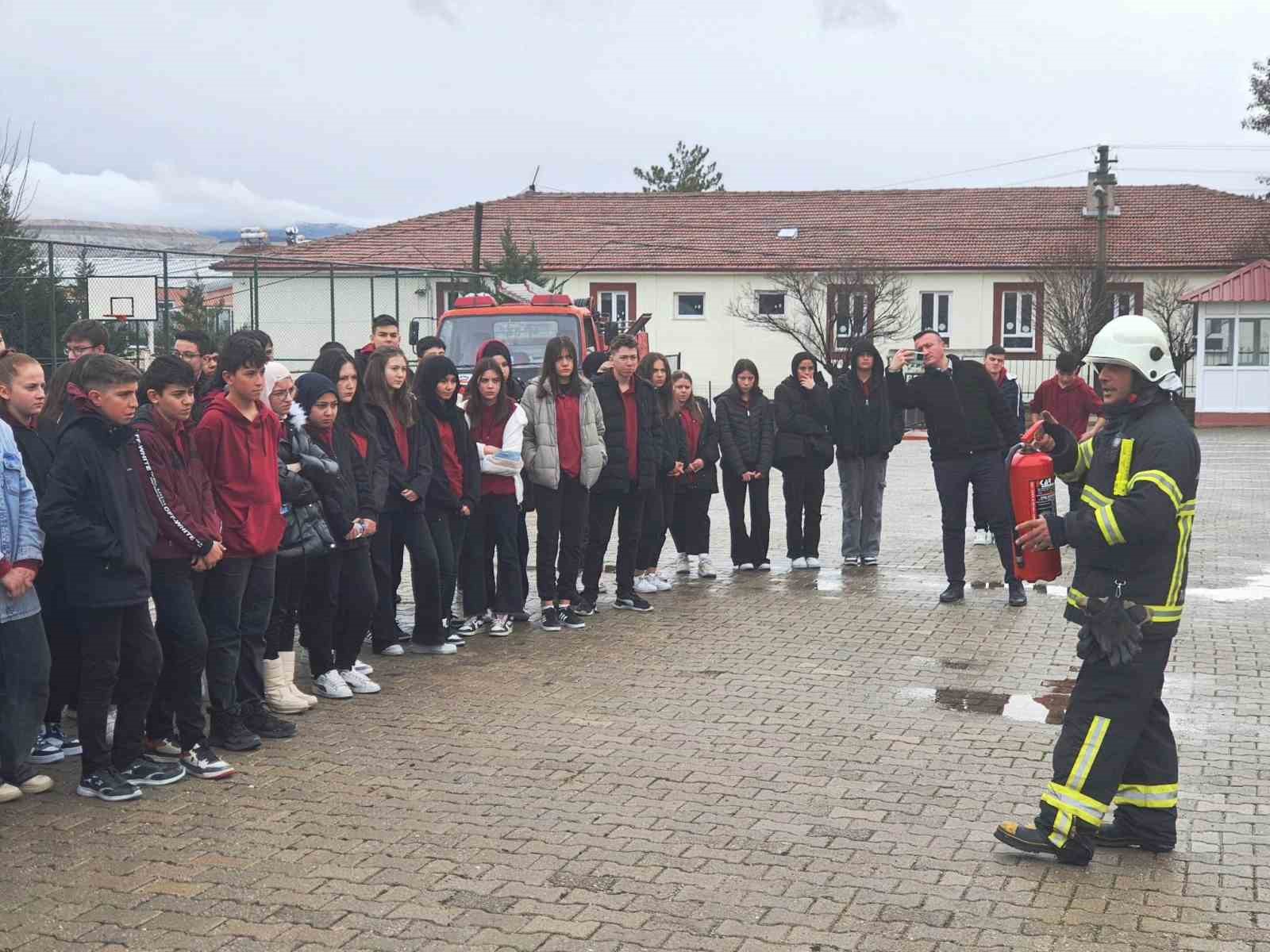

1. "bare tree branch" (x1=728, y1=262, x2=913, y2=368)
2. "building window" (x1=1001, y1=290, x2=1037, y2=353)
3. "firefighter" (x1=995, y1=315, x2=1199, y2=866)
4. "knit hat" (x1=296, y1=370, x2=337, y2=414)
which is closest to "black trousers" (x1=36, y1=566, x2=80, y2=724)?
"knit hat" (x1=296, y1=370, x2=337, y2=414)

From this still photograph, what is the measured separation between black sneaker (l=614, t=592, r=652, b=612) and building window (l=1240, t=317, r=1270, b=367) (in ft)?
107

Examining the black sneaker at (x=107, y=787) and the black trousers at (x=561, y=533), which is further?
the black trousers at (x=561, y=533)

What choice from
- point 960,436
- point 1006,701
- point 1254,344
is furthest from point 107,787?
point 1254,344

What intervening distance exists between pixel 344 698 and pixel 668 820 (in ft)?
8.98

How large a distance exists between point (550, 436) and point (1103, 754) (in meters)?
5.51

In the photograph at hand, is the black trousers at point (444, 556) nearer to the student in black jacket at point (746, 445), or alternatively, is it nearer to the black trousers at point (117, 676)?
the black trousers at point (117, 676)

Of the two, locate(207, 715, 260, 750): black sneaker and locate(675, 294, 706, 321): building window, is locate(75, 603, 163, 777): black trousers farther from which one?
locate(675, 294, 706, 321): building window

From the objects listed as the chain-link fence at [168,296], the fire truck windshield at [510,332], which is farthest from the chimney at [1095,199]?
the fire truck windshield at [510,332]

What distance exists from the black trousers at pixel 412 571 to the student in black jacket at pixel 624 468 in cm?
155

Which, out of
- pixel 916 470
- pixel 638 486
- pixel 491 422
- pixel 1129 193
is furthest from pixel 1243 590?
pixel 1129 193

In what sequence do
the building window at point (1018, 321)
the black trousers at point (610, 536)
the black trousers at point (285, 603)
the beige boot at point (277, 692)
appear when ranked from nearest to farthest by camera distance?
the black trousers at point (285, 603)
the beige boot at point (277, 692)
the black trousers at point (610, 536)
the building window at point (1018, 321)

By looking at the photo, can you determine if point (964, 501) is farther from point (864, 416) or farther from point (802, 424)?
point (802, 424)

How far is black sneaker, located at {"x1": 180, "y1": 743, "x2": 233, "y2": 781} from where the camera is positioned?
6711mm

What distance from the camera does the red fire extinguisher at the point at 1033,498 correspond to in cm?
625
